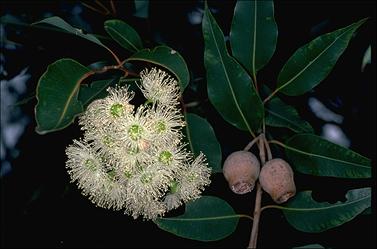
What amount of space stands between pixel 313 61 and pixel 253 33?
136mm

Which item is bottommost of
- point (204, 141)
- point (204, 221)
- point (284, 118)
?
point (204, 221)

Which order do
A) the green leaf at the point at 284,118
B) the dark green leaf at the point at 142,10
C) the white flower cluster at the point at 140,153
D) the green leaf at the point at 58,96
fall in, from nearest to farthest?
the green leaf at the point at 58,96
the white flower cluster at the point at 140,153
the green leaf at the point at 284,118
the dark green leaf at the point at 142,10

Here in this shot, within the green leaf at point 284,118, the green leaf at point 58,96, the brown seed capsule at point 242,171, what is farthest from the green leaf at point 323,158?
the green leaf at point 58,96

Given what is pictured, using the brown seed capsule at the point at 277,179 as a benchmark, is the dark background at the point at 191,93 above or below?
above

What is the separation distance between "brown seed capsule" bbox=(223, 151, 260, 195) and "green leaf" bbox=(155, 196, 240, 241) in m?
0.14

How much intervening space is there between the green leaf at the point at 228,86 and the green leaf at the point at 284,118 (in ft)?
0.28

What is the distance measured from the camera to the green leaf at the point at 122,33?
122 cm

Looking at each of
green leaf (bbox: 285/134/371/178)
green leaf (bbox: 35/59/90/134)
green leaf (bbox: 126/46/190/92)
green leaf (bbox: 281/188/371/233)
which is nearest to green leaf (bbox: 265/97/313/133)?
green leaf (bbox: 285/134/371/178)

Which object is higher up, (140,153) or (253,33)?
(253,33)

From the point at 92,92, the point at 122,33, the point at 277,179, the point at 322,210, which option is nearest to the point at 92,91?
the point at 92,92

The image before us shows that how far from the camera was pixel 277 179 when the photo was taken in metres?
1.09

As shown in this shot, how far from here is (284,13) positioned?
1.57 metres

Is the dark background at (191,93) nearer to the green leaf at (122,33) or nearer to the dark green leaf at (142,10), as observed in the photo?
the dark green leaf at (142,10)

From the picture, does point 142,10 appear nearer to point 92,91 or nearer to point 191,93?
point 191,93
